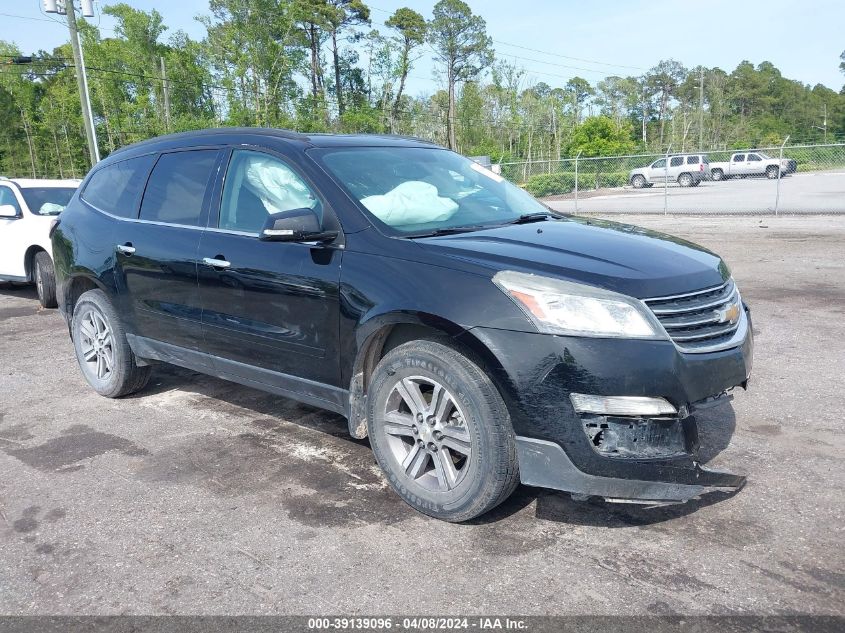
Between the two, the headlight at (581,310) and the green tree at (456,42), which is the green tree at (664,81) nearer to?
the green tree at (456,42)

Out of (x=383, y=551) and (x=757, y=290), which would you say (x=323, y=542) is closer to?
(x=383, y=551)

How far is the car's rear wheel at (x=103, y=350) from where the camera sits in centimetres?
498

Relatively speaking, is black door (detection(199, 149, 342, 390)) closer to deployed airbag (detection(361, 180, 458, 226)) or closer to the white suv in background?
deployed airbag (detection(361, 180, 458, 226))

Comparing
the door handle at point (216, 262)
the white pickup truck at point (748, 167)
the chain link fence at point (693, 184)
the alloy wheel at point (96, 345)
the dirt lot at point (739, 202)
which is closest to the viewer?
the door handle at point (216, 262)

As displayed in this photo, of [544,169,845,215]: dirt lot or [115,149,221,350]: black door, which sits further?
[544,169,845,215]: dirt lot

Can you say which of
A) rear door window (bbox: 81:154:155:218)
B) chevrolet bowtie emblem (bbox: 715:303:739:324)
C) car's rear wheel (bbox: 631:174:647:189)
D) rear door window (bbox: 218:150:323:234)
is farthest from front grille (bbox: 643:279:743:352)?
car's rear wheel (bbox: 631:174:647:189)

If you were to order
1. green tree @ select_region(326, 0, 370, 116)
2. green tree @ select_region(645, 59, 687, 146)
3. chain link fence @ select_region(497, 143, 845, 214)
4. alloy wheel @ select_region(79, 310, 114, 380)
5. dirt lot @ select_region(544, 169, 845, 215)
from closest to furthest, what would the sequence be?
1. alloy wheel @ select_region(79, 310, 114, 380)
2. dirt lot @ select_region(544, 169, 845, 215)
3. chain link fence @ select_region(497, 143, 845, 214)
4. green tree @ select_region(326, 0, 370, 116)
5. green tree @ select_region(645, 59, 687, 146)

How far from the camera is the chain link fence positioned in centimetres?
2279

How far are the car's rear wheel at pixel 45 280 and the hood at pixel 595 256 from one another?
7.60 m

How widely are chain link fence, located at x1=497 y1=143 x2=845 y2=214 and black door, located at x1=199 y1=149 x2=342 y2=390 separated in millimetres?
18510

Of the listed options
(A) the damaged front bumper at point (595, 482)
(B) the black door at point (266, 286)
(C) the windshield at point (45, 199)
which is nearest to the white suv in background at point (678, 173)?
(C) the windshield at point (45, 199)

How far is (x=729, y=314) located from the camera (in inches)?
125

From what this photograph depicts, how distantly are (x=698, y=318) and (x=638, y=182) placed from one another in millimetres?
39189

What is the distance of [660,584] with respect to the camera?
2.62 metres
